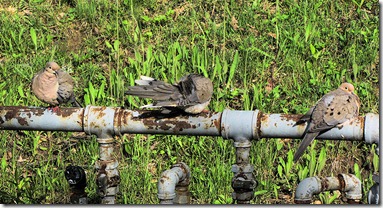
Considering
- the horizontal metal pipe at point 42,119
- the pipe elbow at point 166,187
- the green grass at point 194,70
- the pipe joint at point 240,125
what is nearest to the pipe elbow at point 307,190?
the pipe joint at point 240,125

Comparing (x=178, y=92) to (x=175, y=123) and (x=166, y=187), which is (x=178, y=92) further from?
(x=166, y=187)

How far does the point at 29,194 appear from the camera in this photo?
6203 mm

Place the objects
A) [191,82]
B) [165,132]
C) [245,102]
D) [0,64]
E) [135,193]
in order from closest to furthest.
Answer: [165,132] → [191,82] → [135,193] → [245,102] → [0,64]

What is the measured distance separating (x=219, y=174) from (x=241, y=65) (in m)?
1.35

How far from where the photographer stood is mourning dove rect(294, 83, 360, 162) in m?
3.84

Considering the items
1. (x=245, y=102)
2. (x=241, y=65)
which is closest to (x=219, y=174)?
(x=245, y=102)

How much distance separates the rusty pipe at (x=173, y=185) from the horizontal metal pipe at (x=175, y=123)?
21 centimetres

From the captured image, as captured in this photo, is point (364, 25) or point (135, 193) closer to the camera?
point (135, 193)

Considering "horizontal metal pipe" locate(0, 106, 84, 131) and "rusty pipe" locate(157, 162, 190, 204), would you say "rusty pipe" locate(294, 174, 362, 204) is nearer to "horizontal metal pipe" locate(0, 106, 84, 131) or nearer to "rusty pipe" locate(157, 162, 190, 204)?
"rusty pipe" locate(157, 162, 190, 204)

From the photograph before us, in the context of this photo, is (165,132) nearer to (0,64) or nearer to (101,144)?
(101,144)

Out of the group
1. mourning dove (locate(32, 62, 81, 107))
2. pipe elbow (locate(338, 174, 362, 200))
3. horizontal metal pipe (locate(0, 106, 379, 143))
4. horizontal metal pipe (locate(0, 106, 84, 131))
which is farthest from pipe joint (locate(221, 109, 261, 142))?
mourning dove (locate(32, 62, 81, 107))

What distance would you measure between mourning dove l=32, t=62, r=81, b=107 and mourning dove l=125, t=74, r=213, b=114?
4.11 ft

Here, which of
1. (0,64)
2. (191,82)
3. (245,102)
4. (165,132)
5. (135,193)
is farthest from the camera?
(0,64)

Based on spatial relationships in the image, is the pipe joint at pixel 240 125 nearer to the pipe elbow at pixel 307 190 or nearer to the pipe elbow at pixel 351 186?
the pipe elbow at pixel 307 190
